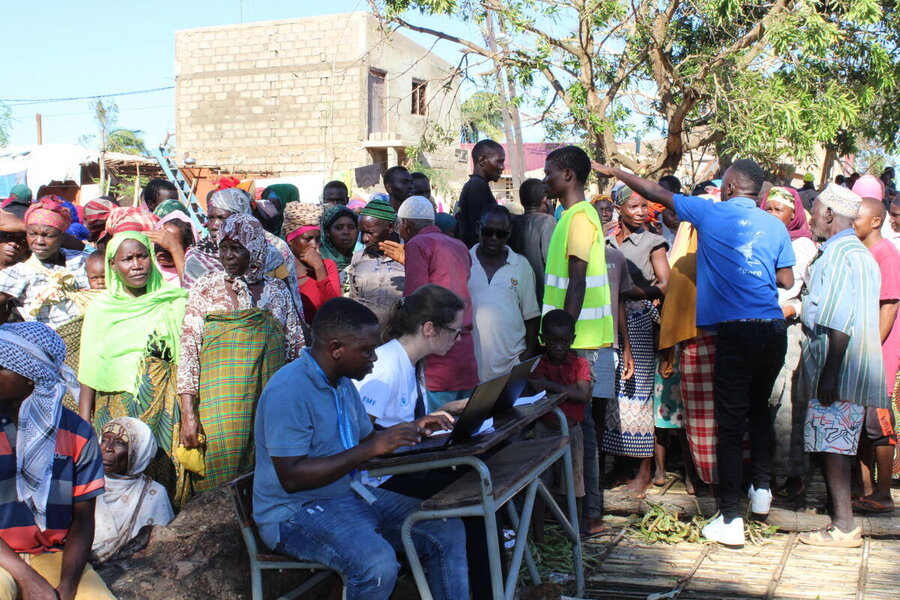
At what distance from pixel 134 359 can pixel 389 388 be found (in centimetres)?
161

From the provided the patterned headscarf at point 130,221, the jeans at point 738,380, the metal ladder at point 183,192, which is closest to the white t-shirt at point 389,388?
the jeans at point 738,380

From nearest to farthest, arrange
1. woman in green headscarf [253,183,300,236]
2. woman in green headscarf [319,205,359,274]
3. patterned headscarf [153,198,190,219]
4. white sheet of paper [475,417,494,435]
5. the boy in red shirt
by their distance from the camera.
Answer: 1. white sheet of paper [475,417,494,435]
2. the boy in red shirt
3. woman in green headscarf [319,205,359,274]
4. patterned headscarf [153,198,190,219]
5. woman in green headscarf [253,183,300,236]

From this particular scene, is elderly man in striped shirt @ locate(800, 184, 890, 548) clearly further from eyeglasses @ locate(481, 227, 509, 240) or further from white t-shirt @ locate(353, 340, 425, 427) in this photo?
white t-shirt @ locate(353, 340, 425, 427)

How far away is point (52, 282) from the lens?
522 centimetres

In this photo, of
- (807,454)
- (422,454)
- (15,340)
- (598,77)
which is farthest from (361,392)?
(598,77)

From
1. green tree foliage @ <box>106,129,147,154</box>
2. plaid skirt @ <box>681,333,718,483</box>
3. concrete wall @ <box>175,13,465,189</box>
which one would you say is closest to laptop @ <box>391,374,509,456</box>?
plaid skirt @ <box>681,333,718,483</box>

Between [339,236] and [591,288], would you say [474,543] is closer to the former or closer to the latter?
[591,288]

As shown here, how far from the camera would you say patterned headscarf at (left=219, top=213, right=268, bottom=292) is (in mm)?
4426

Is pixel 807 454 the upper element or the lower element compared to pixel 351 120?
lower

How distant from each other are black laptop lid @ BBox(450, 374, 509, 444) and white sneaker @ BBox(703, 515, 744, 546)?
2.29m

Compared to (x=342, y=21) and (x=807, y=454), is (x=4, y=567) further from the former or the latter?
(x=342, y=21)

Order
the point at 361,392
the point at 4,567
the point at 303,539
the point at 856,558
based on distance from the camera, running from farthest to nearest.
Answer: the point at 856,558 < the point at 361,392 < the point at 303,539 < the point at 4,567

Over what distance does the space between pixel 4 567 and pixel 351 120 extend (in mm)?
21794

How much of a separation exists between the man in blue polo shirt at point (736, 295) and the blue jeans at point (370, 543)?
222 centimetres
